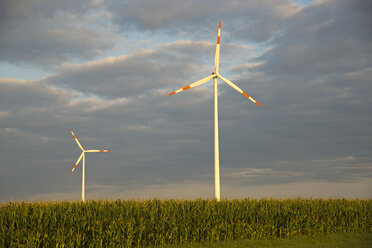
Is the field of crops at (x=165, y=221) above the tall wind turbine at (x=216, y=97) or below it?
below

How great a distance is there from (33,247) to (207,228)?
12696 mm

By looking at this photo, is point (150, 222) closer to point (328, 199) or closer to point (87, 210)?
point (87, 210)

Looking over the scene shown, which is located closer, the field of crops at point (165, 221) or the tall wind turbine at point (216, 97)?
the field of crops at point (165, 221)

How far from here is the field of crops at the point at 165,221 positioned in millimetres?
24438

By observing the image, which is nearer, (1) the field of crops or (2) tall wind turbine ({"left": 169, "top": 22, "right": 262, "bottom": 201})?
(1) the field of crops

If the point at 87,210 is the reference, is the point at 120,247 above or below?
below

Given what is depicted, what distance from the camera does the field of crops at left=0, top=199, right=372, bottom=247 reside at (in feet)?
80.2

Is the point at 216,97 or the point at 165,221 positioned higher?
the point at 216,97

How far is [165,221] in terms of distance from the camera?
27.8 m

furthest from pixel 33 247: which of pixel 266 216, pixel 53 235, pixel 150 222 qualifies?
pixel 266 216

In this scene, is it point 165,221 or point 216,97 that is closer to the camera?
point 165,221

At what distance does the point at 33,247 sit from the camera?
76.1 ft

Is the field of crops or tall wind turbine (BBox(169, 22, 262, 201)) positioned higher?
tall wind turbine (BBox(169, 22, 262, 201))

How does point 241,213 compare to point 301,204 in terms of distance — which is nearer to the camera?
point 241,213
